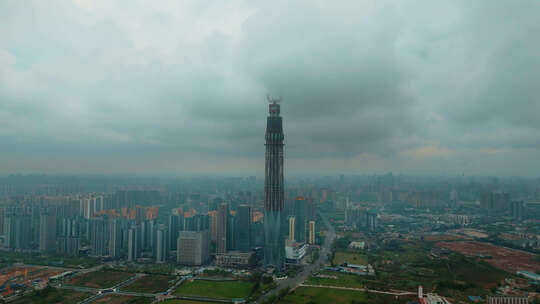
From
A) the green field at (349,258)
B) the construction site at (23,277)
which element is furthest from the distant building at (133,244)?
the green field at (349,258)

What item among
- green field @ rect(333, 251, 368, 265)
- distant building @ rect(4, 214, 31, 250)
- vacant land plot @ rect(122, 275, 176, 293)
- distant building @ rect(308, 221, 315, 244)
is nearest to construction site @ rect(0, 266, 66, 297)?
vacant land plot @ rect(122, 275, 176, 293)

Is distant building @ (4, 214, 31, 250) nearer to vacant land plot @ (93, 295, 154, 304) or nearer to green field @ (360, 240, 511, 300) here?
vacant land plot @ (93, 295, 154, 304)

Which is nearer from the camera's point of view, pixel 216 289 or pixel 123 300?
pixel 123 300

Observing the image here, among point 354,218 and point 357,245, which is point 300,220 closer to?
point 357,245

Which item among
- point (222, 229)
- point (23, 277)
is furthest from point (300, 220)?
point (23, 277)

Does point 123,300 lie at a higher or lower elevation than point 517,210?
lower

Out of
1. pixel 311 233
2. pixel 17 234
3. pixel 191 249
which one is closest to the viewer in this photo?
pixel 191 249

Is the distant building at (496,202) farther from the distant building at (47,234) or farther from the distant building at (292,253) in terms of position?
the distant building at (47,234)
